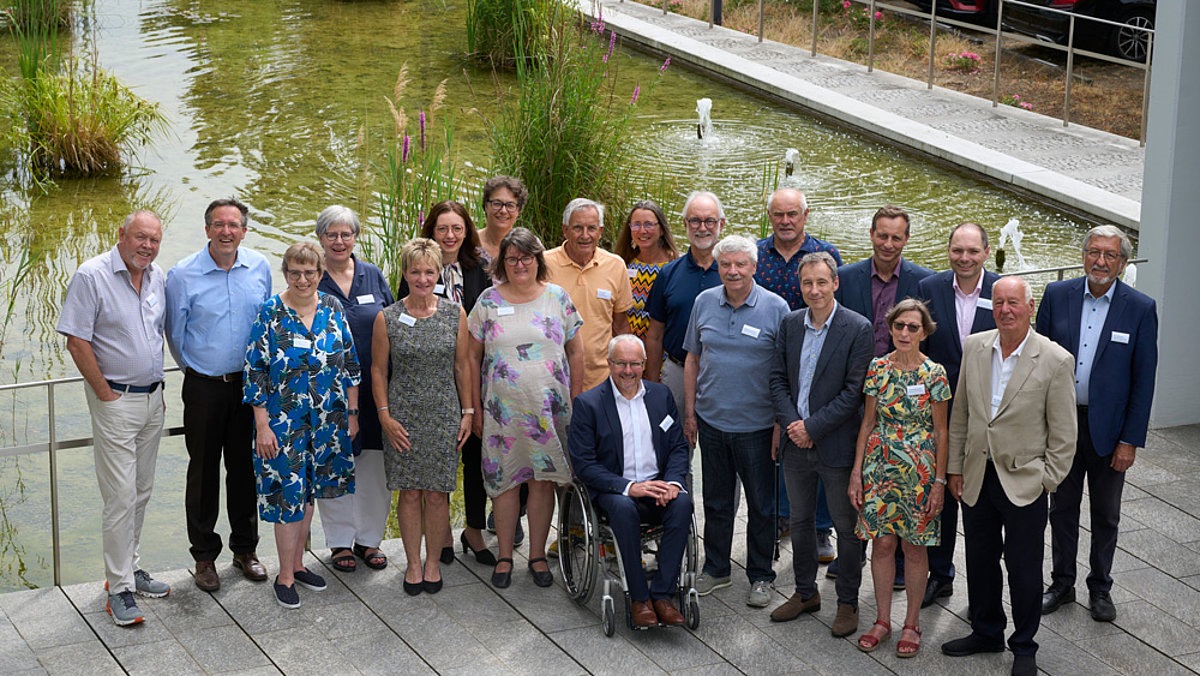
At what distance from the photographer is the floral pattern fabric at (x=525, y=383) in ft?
18.8

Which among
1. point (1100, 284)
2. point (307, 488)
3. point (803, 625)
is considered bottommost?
point (803, 625)

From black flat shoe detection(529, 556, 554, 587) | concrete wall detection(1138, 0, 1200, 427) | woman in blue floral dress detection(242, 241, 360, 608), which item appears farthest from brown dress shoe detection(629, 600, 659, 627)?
concrete wall detection(1138, 0, 1200, 427)

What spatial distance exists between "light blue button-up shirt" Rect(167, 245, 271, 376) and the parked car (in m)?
11.4

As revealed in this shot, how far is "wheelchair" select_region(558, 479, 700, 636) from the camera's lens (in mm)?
5504

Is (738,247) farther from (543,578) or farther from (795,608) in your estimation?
(543,578)

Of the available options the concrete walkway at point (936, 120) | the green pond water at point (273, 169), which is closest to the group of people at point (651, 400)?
the green pond water at point (273, 169)

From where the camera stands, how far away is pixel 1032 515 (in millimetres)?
5207

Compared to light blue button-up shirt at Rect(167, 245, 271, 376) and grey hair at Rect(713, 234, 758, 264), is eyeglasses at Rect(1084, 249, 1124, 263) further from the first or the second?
light blue button-up shirt at Rect(167, 245, 271, 376)

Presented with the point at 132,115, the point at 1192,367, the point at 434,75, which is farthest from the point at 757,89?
the point at 1192,367

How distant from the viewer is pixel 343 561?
6.02 metres

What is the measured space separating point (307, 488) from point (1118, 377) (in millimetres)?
3373

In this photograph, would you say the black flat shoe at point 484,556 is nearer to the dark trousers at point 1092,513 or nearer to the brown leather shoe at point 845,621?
the brown leather shoe at point 845,621

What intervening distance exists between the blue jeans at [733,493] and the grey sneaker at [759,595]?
0.03 m

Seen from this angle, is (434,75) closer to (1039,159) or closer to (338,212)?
(1039,159)
